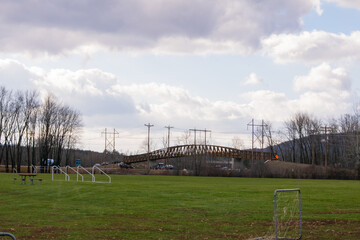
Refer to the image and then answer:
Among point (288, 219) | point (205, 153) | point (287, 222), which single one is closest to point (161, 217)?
point (287, 222)

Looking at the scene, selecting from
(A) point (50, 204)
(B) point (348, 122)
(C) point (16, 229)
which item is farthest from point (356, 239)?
(B) point (348, 122)

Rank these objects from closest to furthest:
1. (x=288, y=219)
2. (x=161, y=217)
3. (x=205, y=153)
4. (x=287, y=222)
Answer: (x=287, y=222) → (x=161, y=217) → (x=288, y=219) → (x=205, y=153)

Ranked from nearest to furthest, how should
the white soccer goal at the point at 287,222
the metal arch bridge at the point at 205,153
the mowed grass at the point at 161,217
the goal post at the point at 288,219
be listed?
the white soccer goal at the point at 287,222
the goal post at the point at 288,219
the mowed grass at the point at 161,217
the metal arch bridge at the point at 205,153

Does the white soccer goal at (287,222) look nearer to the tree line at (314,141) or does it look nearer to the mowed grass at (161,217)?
the mowed grass at (161,217)

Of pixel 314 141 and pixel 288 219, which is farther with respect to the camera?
pixel 314 141

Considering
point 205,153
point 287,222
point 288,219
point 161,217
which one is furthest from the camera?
point 205,153

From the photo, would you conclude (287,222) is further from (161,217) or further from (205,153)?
(205,153)

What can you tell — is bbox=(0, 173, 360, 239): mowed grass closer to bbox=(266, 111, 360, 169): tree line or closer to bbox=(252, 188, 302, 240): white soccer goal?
bbox=(252, 188, 302, 240): white soccer goal

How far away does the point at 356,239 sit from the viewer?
13.6 m

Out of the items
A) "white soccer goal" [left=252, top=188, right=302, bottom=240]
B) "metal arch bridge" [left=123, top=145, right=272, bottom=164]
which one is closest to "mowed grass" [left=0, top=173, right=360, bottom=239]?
"white soccer goal" [left=252, top=188, right=302, bottom=240]

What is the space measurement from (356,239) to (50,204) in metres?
14.1

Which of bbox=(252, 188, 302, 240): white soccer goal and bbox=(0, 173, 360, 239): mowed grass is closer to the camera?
bbox=(252, 188, 302, 240): white soccer goal

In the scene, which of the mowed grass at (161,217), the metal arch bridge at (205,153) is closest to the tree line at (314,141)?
the metal arch bridge at (205,153)

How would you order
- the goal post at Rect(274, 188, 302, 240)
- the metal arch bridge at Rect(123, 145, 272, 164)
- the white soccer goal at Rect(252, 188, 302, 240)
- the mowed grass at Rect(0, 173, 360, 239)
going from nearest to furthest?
1. the white soccer goal at Rect(252, 188, 302, 240)
2. the goal post at Rect(274, 188, 302, 240)
3. the mowed grass at Rect(0, 173, 360, 239)
4. the metal arch bridge at Rect(123, 145, 272, 164)
